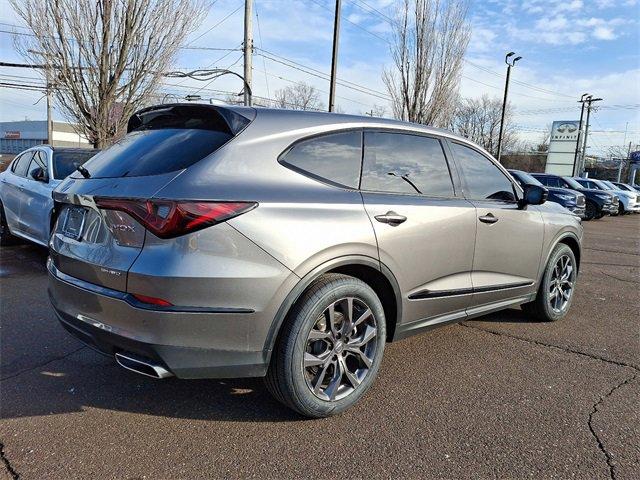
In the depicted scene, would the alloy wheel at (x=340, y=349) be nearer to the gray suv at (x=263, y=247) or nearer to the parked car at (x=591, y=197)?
the gray suv at (x=263, y=247)

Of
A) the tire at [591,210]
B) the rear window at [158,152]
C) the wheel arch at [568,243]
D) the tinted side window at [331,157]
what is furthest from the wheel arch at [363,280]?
the tire at [591,210]

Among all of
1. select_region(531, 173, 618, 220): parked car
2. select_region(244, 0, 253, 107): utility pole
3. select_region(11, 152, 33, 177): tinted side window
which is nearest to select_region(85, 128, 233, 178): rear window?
select_region(11, 152, 33, 177): tinted side window

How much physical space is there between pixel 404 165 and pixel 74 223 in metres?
2.12

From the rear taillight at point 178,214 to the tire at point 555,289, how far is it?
3454 millimetres

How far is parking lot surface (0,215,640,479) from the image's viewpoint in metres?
2.44

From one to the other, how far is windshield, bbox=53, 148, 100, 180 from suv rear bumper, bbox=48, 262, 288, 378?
455cm

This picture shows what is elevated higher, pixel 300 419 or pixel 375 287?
pixel 375 287

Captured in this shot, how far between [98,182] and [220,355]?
1189 mm

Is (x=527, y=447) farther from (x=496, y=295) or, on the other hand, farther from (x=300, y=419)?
(x=496, y=295)

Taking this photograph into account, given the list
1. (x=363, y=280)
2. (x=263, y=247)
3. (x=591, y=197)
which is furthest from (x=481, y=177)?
(x=591, y=197)

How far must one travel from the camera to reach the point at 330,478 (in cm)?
235

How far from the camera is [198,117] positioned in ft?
9.32

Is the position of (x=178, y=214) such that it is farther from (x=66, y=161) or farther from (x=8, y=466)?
(x=66, y=161)

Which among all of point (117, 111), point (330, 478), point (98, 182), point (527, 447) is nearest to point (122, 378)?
point (98, 182)
